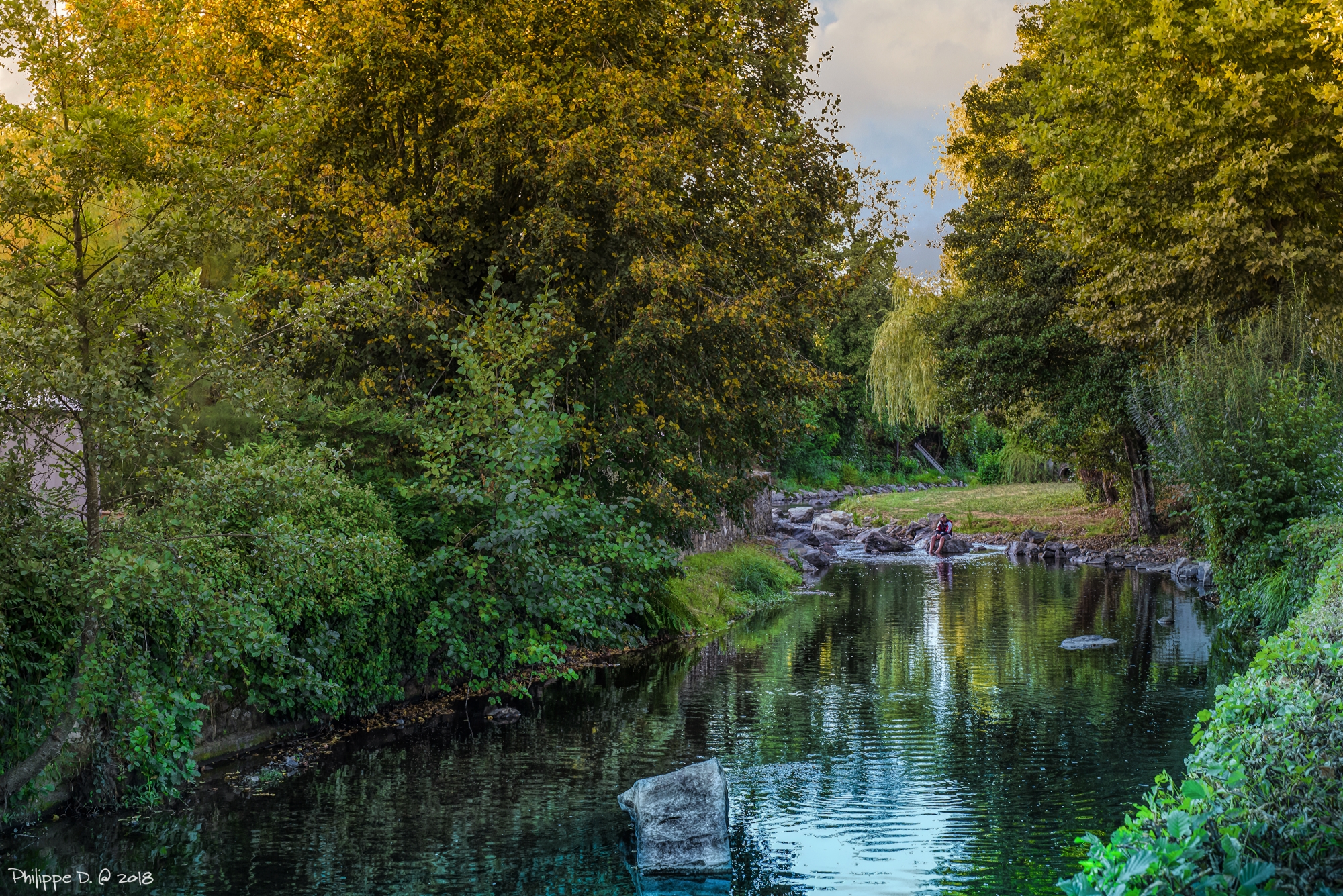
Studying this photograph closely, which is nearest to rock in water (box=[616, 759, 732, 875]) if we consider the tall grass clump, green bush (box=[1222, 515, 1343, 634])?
green bush (box=[1222, 515, 1343, 634])

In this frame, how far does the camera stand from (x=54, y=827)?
8336mm

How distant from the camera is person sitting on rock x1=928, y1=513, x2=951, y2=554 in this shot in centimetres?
3416

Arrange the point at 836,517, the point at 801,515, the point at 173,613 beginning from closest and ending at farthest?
the point at 173,613 < the point at 836,517 < the point at 801,515

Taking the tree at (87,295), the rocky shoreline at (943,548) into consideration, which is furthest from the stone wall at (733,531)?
the tree at (87,295)

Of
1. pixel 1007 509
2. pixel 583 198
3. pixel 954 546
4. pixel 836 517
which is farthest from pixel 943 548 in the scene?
pixel 583 198

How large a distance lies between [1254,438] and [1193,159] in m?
4.92

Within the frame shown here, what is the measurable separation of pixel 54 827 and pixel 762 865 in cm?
548

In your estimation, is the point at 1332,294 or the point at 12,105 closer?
the point at 12,105

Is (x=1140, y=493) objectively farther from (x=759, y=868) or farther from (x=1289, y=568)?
(x=759, y=868)

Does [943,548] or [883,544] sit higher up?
[883,544]

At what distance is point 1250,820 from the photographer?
3820mm

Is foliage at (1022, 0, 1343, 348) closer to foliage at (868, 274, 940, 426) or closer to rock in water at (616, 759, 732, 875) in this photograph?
rock in water at (616, 759, 732, 875)

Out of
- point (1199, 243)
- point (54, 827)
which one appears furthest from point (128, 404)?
point (1199, 243)

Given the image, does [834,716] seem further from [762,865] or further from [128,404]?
[128,404]
